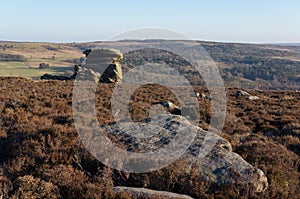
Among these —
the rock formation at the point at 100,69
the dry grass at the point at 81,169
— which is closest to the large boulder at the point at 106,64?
the rock formation at the point at 100,69

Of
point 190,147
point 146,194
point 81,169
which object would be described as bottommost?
point 81,169

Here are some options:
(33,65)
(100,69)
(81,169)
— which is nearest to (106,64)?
(100,69)

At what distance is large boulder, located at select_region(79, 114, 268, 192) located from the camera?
21.7 ft

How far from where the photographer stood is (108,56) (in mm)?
43750

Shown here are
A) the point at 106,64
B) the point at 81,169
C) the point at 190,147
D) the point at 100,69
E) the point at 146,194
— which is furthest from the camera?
the point at 106,64

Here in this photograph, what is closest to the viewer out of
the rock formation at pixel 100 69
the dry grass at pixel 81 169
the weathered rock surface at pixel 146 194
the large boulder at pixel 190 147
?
the weathered rock surface at pixel 146 194

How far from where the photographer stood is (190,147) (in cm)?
798

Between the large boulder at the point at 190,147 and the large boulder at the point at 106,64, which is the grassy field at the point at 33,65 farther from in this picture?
the large boulder at the point at 190,147

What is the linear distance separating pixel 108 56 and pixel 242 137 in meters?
34.8

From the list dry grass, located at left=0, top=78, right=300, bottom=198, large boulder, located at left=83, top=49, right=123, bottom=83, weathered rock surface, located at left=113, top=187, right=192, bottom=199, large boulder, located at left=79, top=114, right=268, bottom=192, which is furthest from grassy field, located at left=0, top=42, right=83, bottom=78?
weathered rock surface, located at left=113, top=187, right=192, bottom=199

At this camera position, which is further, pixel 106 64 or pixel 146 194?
pixel 106 64

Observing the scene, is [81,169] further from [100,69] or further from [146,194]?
[100,69]

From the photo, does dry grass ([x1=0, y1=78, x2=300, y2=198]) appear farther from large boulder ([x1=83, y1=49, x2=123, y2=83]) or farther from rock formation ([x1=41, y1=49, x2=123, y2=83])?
large boulder ([x1=83, y1=49, x2=123, y2=83])

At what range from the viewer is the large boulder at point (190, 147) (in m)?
6.61
